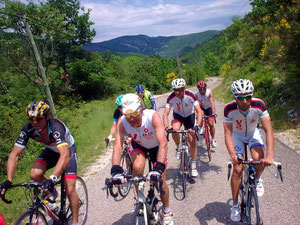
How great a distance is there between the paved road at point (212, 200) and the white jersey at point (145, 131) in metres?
1.60

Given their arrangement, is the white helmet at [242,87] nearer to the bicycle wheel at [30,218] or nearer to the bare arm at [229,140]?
the bare arm at [229,140]

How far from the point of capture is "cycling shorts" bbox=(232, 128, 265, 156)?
3613 mm

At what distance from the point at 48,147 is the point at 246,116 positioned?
3.28 meters

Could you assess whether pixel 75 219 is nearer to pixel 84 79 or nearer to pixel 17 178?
pixel 17 178

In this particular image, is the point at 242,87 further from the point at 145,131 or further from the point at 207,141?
the point at 207,141

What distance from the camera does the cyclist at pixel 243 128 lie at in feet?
11.0

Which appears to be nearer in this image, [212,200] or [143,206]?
[143,206]

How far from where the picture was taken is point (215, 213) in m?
4.02

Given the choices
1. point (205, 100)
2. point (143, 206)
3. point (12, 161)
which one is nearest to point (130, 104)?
point (143, 206)

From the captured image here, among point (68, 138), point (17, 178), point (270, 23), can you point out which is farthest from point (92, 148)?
point (270, 23)

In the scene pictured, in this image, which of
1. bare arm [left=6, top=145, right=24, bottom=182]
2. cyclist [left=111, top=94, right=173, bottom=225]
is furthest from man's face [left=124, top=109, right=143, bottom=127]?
bare arm [left=6, top=145, right=24, bottom=182]

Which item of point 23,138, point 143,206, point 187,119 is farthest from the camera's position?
point 187,119

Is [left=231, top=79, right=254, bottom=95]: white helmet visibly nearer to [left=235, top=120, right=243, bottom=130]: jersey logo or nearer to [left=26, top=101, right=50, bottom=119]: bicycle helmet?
[left=235, top=120, right=243, bottom=130]: jersey logo

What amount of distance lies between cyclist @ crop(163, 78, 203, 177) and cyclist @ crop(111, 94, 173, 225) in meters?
1.85
